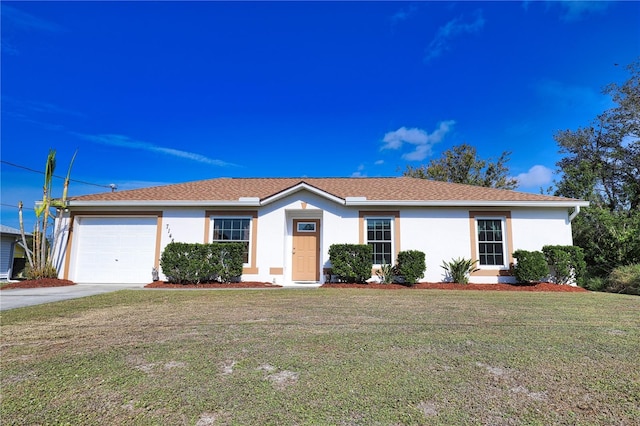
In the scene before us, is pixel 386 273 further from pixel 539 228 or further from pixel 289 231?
pixel 539 228

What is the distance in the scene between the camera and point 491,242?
1218 cm

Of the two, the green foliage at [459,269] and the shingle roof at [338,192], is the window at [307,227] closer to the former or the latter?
the shingle roof at [338,192]

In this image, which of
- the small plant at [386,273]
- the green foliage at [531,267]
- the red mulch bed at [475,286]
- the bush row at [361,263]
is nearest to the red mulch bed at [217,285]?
the red mulch bed at [475,286]

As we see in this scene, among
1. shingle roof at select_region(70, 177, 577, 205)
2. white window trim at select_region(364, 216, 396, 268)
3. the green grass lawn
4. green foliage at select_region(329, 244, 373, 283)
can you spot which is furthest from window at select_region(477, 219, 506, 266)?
the green grass lawn

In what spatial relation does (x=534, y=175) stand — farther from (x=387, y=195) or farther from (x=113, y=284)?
(x=113, y=284)

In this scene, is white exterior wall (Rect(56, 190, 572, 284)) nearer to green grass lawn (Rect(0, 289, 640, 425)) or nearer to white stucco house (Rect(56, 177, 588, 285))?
white stucco house (Rect(56, 177, 588, 285))

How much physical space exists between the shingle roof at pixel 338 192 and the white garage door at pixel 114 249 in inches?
37.0

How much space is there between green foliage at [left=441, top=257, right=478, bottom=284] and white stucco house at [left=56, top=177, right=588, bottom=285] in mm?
219

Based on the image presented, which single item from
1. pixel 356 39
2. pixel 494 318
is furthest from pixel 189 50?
pixel 494 318

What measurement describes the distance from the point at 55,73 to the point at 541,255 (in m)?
22.3

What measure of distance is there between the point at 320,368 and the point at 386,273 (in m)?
8.62

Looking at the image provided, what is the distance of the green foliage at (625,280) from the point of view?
10266 millimetres

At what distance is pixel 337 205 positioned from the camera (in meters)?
12.5

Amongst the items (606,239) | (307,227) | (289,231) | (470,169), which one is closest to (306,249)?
(307,227)
